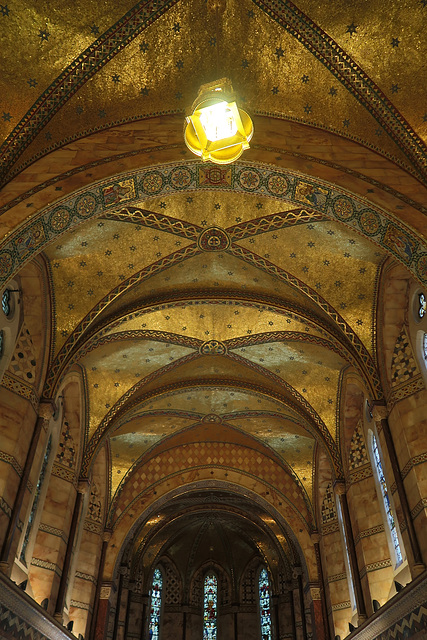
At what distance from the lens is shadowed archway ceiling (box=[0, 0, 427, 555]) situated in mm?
7863

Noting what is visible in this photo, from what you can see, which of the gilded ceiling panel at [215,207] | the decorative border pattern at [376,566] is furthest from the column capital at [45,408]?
the decorative border pattern at [376,566]

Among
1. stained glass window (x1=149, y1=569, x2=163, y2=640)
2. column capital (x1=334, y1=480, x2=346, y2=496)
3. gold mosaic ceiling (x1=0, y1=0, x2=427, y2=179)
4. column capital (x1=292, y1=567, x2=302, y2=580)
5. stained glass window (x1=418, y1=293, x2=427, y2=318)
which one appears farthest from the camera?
stained glass window (x1=149, y1=569, x2=163, y2=640)

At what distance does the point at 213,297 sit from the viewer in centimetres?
1201

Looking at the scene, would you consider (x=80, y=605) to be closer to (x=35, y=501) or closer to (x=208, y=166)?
(x=35, y=501)

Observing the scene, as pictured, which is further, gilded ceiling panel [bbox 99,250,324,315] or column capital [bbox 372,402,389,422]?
gilded ceiling panel [bbox 99,250,324,315]

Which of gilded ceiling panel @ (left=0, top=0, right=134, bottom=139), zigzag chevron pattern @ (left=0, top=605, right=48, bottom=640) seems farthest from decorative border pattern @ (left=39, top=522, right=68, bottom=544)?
gilded ceiling panel @ (left=0, top=0, right=134, bottom=139)

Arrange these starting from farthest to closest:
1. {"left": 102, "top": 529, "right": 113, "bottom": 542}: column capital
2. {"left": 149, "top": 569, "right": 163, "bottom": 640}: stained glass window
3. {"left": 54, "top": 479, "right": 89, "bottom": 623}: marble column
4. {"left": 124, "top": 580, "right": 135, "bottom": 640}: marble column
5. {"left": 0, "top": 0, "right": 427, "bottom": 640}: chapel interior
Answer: {"left": 149, "top": 569, "right": 163, "bottom": 640}: stained glass window
{"left": 124, "top": 580, "right": 135, "bottom": 640}: marble column
{"left": 102, "top": 529, "right": 113, "bottom": 542}: column capital
{"left": 54, "top": 479, "right": 89, "bottom": 623}: marble column
{"left": 0, "top": 0, "right": 427, "bottom": 640}: chapel interior

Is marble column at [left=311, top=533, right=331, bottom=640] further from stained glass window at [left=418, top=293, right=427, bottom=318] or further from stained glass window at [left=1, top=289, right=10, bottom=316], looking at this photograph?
stained glass window at [left=1, top=289, right=10, bottom=316]

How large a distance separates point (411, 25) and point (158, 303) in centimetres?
671

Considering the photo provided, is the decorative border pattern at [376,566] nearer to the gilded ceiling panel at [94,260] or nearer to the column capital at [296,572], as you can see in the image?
the column capital at [296,572]

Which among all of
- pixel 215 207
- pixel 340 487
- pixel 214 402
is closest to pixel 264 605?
pixel 214 402

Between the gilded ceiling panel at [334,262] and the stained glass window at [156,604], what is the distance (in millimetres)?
16594

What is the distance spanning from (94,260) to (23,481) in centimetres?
429

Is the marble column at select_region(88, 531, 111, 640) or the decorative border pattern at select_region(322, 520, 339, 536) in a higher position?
the decorative border pattern at select_region(322, 520, 339, 536)
